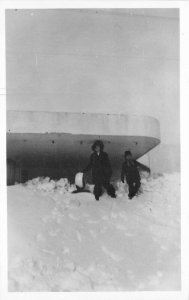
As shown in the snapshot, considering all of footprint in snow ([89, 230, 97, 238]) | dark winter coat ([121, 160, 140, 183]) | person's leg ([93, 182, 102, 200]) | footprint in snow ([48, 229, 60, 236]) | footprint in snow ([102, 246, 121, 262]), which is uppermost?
dark winter coat ([121, 160, 140, 183])

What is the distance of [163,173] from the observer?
540 cm

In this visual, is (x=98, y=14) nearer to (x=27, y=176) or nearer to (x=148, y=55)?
(x=148, y=55)

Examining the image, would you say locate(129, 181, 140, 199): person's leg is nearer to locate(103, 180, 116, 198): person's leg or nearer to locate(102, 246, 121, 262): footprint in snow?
locate(103, 180, 116, 198): person's leg

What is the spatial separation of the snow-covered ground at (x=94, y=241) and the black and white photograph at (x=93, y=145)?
0.04 feet

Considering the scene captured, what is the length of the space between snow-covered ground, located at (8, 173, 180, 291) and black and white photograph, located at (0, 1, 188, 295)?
0.4 inches

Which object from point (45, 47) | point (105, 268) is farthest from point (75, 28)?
point (105, 268)

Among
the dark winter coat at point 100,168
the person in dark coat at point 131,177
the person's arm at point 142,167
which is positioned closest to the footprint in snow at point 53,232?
the dark winter coat at point 100,168

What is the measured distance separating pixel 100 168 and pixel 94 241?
0.95m

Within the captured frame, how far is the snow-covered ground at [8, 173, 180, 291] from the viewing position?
13.6ft

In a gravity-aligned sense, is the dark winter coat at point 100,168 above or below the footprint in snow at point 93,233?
above

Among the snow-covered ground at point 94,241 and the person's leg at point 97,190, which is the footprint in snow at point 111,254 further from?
the person's leg at point 97,190

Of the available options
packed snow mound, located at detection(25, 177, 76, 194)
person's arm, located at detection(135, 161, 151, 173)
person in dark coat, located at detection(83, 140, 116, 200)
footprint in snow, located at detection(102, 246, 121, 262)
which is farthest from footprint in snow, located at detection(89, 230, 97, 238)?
person's arm, located at detection(135, 161, 151, 173)

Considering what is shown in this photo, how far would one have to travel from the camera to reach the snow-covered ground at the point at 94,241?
4141 mm
